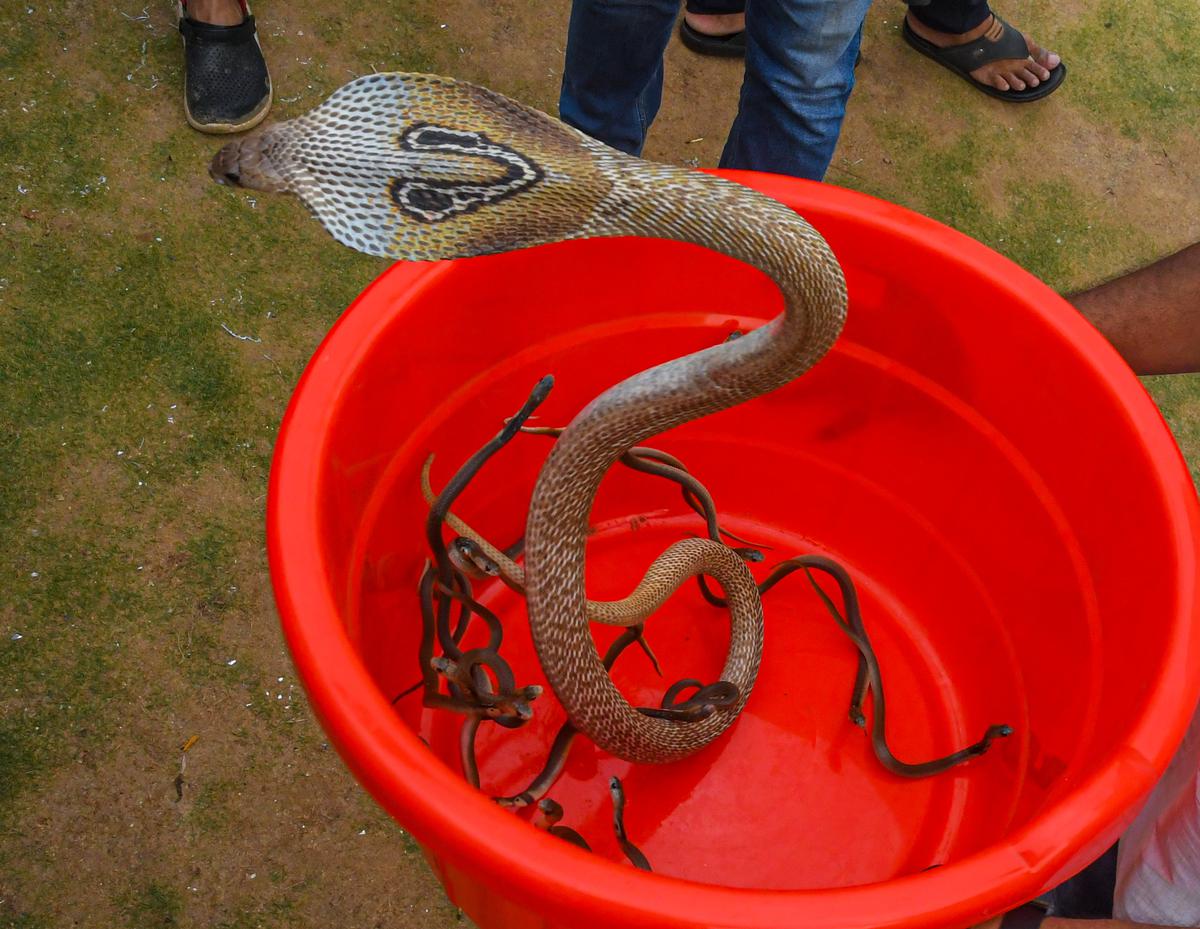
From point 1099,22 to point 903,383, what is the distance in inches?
47.7

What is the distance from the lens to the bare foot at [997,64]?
68.6 inches

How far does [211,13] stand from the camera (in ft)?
5.02

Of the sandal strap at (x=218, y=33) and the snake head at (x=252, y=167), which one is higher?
the snake head at (x=252, y=167)

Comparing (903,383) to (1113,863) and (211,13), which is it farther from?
(211,13)

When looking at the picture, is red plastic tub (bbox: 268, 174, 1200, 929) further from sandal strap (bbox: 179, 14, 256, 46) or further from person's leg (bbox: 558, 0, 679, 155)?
sandal strap (bbox: 179, 14, 256, 46)

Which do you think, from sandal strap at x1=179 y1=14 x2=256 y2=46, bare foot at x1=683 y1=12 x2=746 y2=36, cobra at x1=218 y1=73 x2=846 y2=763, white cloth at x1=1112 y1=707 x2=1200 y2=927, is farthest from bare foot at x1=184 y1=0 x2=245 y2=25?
white cloth at x1=1112 y1=707 x2=1200 y2=927

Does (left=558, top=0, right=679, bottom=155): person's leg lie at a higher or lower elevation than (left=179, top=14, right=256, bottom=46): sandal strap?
higher

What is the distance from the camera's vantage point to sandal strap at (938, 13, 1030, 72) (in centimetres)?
174

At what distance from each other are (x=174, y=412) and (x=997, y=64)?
1.38 m

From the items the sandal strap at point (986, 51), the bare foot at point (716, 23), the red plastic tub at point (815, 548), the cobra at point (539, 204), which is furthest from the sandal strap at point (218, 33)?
the sandal strap at point (986, 51)

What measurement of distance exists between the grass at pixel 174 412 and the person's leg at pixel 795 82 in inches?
17.0

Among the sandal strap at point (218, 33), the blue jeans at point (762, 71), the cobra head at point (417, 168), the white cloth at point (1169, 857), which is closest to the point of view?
the cobra head at point (417, 168)

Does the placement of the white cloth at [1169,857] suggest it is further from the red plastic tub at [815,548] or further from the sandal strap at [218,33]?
the sandal strap at [218,33]

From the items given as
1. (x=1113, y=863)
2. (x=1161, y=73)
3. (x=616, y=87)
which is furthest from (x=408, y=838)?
(x=1161, y=73)
